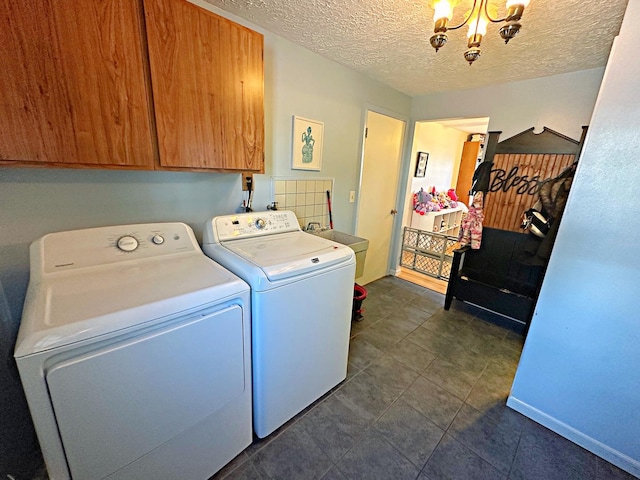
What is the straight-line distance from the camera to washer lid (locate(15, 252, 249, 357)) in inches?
30.6

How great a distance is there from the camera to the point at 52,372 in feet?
2.47

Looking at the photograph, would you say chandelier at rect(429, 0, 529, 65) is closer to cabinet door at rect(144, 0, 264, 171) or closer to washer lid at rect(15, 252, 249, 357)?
cabinet door at rect(144, 0, 264, 171)

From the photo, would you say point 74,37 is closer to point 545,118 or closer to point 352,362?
point 352,362

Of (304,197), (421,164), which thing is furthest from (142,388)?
(421,164)

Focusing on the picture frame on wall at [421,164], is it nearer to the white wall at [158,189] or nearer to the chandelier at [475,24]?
the white wall at [158,189]

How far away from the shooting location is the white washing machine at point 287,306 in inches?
49.2

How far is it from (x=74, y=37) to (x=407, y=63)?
7.30 ft

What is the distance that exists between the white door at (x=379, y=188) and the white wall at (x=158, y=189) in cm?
25

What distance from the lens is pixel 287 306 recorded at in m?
Result: 1.30

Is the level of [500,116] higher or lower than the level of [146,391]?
higher

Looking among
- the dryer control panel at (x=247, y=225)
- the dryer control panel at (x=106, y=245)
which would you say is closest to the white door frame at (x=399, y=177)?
the dryer control panel at (x=247, y=225)

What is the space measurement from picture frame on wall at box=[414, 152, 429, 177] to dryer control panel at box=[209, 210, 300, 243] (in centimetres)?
304

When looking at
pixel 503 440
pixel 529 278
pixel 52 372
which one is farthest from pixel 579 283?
pixel 52 372

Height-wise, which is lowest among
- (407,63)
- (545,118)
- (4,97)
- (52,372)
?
(52,372)
